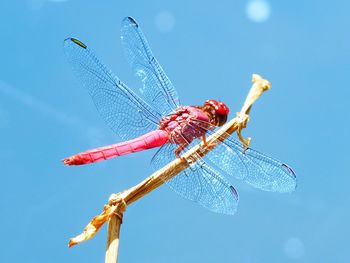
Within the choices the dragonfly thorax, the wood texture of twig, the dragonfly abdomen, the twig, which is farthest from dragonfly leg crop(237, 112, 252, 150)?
the wood texture of twig

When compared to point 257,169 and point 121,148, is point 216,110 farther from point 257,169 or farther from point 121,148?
point 121,148

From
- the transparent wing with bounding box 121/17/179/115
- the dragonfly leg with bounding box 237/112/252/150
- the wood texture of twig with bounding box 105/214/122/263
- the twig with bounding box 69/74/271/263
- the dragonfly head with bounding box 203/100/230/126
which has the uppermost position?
the transparent wing with bounding box 121/17/179/115

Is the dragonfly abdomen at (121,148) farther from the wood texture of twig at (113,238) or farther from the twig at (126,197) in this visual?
the wood texture of twig at (113,238)

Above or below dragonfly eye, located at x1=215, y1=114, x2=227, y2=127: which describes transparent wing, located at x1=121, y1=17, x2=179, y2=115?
above

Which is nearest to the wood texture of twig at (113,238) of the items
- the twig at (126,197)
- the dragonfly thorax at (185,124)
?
the twig at (126,197)

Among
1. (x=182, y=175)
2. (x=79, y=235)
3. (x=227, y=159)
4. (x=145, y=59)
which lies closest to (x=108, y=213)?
(x=79, y=235)

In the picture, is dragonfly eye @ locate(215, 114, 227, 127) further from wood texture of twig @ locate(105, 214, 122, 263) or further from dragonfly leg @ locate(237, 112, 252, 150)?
wood texture of twig @ locate(105, 214, 122, 263)

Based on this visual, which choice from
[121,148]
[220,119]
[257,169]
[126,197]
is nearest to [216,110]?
[220,119]
